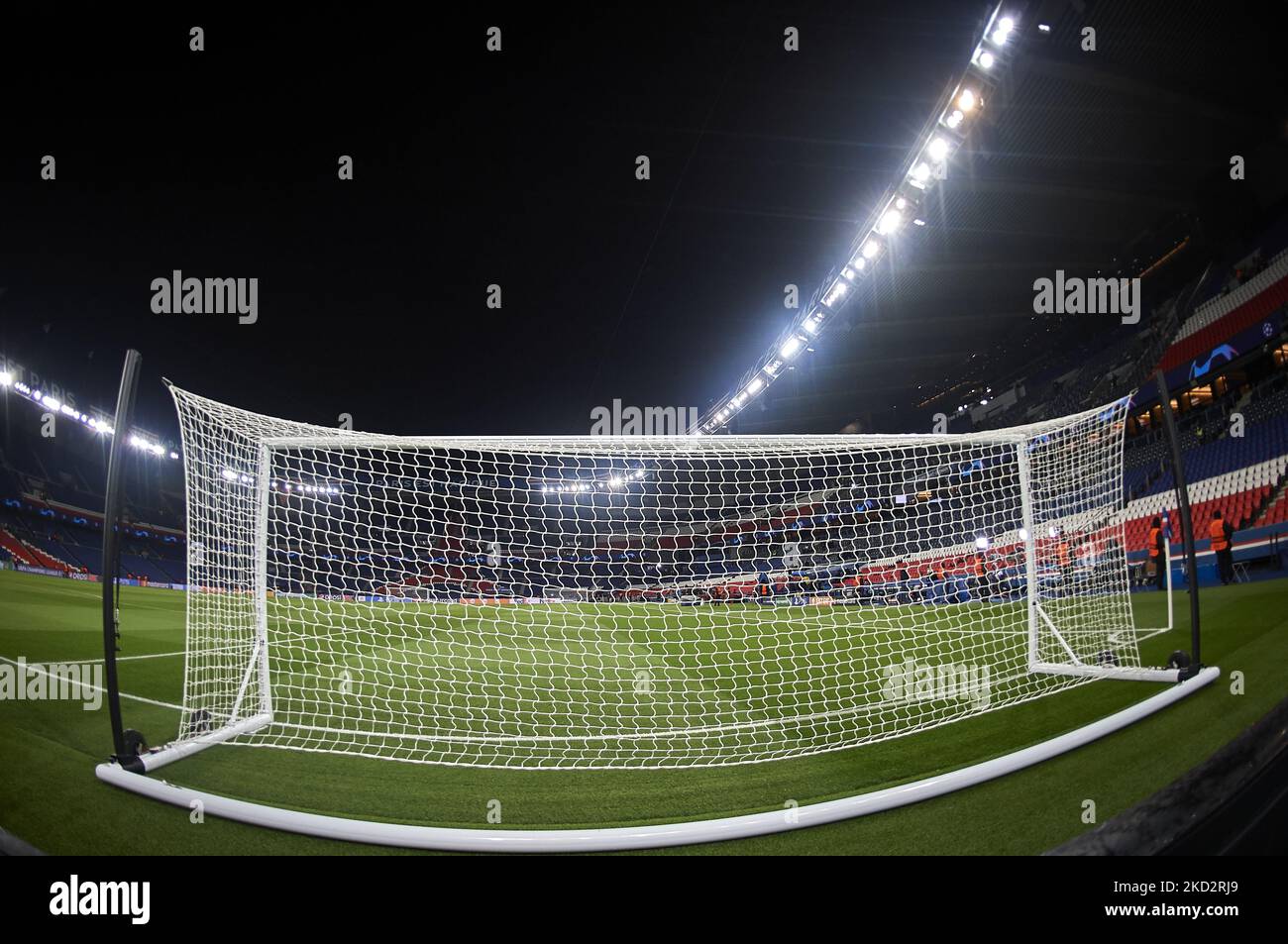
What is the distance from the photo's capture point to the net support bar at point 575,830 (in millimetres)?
1771

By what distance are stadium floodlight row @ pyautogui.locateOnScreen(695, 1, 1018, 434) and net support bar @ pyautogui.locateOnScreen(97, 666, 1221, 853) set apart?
9502 mm

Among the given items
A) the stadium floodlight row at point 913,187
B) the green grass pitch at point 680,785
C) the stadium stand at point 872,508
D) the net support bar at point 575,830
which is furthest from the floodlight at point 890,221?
the net support bar at point 575,830

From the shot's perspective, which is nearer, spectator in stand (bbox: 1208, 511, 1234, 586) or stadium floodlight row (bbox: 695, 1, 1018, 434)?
spectator in stand (bbox: 1208, 511, 1234, 586)

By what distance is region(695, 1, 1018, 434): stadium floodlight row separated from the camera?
7.50 metres

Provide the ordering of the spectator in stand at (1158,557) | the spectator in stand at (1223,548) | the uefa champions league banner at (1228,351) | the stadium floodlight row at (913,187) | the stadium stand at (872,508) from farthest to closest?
the uefa champions league banner at (1228,351) → the stadium floodlight row at (913,187) → the spectator in stand at (1223,548) → the stadium stand at (872,508) → the spectator in stand at (1158,557)

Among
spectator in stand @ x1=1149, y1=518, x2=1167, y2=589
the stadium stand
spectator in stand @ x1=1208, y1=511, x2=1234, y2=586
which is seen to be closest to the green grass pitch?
the stadium stand

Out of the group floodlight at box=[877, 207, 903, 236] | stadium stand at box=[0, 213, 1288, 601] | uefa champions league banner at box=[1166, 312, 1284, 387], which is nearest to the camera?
stadium stand at box=[0, 213, 1288, 601]

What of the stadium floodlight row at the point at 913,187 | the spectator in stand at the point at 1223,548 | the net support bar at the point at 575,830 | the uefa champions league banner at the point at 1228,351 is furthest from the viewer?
the uefa champions league banner at the point at 1228,351

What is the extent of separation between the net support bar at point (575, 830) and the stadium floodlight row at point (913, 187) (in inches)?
374

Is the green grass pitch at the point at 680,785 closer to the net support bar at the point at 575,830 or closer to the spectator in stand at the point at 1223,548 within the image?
the net support bar at the point at 575,830

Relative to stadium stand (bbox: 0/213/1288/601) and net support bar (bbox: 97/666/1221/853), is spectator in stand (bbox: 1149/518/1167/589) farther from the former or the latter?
net support bar (bbox: 97/666/1221/853)

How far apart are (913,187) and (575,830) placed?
462 inches

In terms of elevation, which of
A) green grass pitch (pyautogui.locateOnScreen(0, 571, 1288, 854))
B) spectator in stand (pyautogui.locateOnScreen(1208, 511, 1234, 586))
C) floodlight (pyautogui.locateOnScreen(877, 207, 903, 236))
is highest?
floodlight (pyautogui.locateOnScreen(877, 207, 903, 236))
